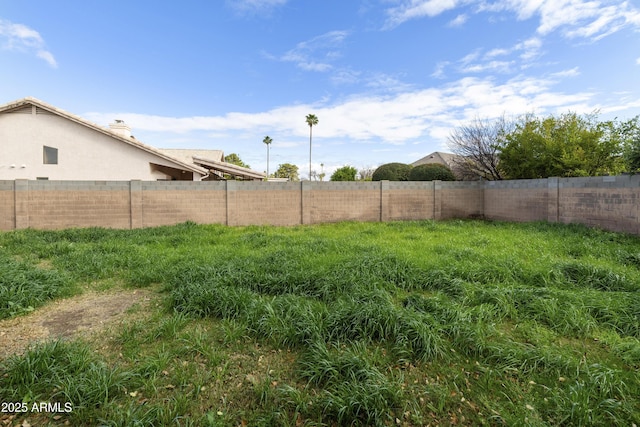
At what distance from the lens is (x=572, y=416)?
187 cm

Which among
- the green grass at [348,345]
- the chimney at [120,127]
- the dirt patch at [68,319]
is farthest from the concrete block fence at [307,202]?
the chimney at [120,127]

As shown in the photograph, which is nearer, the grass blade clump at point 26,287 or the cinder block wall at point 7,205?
the grass blade clump at point 26,287

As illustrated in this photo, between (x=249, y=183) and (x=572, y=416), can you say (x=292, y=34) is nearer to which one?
(x=249, y=183)

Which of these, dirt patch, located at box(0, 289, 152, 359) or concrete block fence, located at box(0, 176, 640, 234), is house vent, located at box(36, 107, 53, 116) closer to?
concrete block fence, located at box(0, 176, 640, 234)

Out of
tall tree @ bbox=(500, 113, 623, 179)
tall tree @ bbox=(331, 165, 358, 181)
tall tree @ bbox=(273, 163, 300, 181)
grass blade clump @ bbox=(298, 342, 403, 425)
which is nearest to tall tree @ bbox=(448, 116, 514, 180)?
tall tree @ bbox=(500, 113, 623, 179)

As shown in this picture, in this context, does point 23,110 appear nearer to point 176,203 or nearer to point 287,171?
point 176,203

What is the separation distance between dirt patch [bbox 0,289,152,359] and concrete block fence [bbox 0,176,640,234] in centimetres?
605

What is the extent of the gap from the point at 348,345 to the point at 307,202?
27.0 ft

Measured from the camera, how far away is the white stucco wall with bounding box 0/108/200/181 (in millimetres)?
11133

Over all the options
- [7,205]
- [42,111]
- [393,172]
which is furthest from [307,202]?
[42,111]

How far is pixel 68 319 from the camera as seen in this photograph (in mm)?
3369

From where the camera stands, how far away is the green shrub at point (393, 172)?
1598 cm

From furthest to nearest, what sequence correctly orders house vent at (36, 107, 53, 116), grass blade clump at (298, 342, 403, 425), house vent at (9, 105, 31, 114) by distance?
house vent at (36, 107, 53, 116), house vent at (9, 105, 31, 114), grass blade clump at (298, 342, 403, 425)

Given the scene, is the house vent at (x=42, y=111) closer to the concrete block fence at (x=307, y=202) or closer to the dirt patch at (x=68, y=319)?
the concrete block fence at (x=307, y=202)
